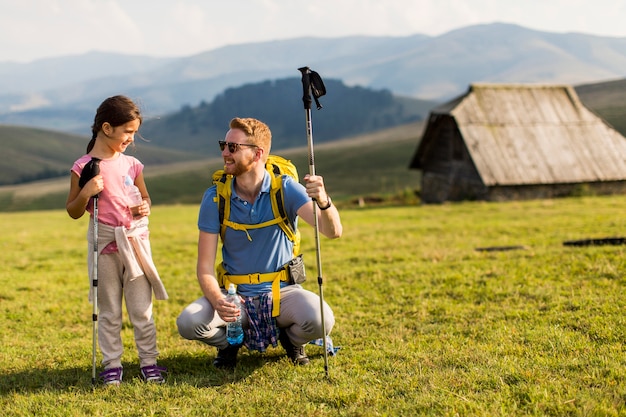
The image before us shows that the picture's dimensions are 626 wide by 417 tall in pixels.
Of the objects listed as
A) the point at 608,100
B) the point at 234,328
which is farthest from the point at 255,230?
the point at 608,100

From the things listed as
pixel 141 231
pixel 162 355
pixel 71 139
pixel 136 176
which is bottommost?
pixel 162 355

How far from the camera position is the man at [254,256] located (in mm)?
6000

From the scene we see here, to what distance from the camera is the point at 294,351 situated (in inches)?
251

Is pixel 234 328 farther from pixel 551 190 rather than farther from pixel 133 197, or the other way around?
pixel 551 190

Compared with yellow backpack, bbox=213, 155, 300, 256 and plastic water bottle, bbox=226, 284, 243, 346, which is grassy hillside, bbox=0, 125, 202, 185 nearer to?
yellow backpack, bbox=213, 155, 300, 256

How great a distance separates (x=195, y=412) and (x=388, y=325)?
11.1 ft

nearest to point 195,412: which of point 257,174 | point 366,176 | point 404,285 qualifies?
point 257,174

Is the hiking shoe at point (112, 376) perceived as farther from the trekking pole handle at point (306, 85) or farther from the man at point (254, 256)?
the trekking pole handle at point (306, 85)

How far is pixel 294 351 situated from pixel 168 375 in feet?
4.00

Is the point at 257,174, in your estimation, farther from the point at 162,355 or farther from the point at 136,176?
the point at 162,355

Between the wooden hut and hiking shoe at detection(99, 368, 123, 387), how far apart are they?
2682 centimetres

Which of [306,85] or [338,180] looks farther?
[338,180]

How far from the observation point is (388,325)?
798 centimetres

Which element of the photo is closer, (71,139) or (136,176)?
(136,176)
